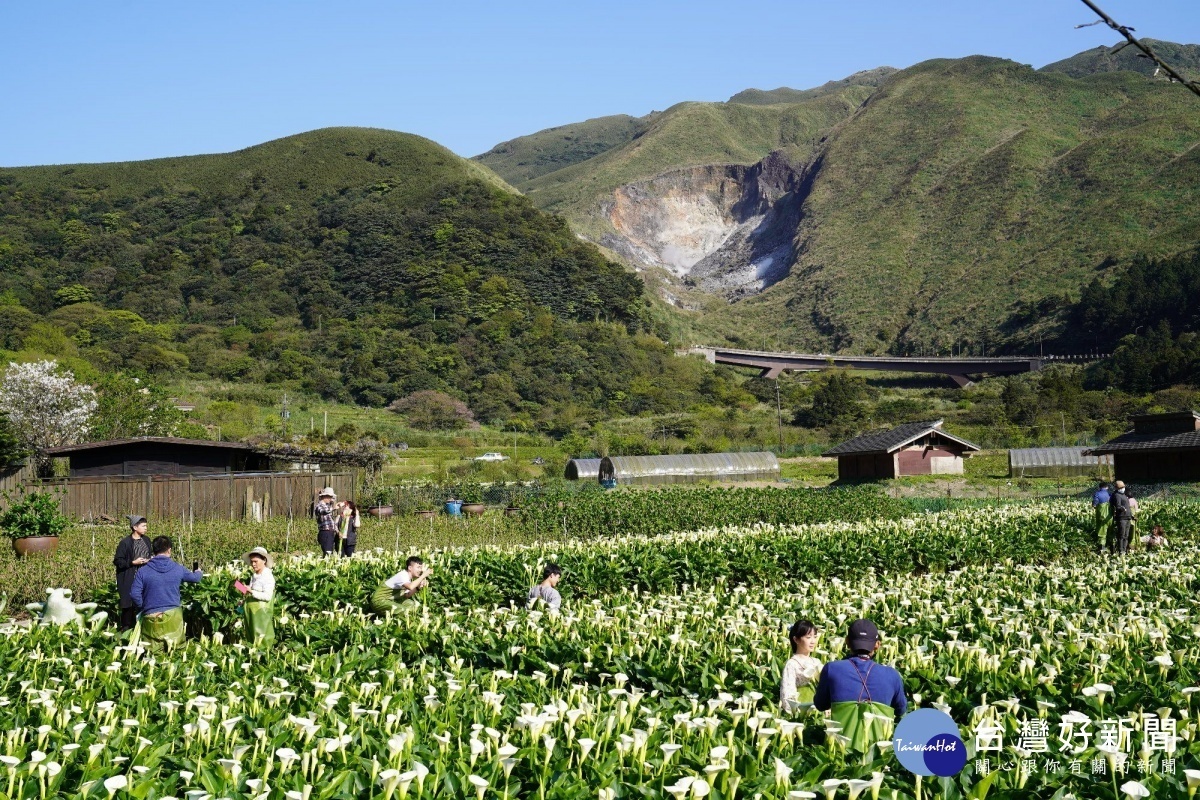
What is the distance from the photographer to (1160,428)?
137ft

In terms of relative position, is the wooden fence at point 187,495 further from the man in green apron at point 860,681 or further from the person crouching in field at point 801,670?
the man in green apron at point 860,681

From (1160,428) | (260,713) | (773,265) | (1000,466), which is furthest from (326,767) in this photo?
(773,265)

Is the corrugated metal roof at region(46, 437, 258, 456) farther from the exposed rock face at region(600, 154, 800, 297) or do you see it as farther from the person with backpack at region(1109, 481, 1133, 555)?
the exposed rock face at region(600, 154, 800, 297)

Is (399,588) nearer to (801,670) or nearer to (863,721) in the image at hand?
(801,670)

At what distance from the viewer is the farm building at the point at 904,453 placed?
47.2 meters

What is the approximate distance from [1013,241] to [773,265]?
60389 mm

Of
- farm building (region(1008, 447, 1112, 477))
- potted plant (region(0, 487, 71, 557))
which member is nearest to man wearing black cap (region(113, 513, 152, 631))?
potted plant (region(0, 487, 71, 557))

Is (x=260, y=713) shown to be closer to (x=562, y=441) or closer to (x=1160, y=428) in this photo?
(x=1160, y=428)

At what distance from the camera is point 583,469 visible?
4950 centimetres

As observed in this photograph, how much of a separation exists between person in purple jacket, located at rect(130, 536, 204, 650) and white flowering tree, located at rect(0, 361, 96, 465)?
39315mm

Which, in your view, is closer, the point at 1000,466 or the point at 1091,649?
the point at 1091,649

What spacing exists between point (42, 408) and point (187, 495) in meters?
24.5

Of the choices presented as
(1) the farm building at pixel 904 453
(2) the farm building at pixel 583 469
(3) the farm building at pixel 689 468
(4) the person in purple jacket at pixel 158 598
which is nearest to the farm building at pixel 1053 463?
(1) the farm building at pixel 904 453

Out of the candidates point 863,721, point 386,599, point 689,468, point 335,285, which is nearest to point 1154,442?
point 689,468
